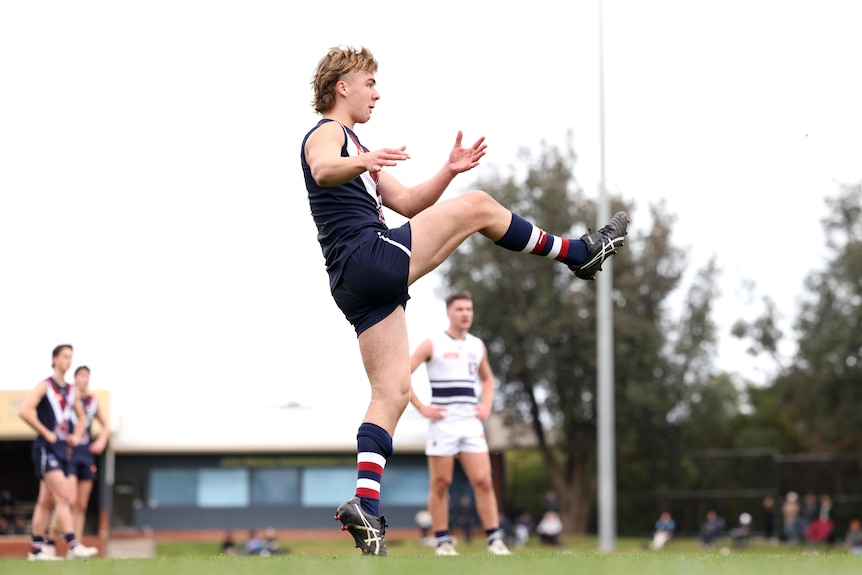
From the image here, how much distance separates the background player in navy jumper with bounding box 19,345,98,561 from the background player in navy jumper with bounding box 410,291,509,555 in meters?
4.30

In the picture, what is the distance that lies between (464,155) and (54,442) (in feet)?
25.6

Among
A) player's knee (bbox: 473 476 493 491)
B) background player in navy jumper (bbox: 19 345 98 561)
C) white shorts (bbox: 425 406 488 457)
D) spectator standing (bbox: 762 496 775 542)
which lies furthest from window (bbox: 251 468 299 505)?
player's knee (bbox: 473 476 493 491)

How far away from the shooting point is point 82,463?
1467cm

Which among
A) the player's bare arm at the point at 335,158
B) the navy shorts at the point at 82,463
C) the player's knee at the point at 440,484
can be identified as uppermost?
the player's bare arm at the point at 335,158

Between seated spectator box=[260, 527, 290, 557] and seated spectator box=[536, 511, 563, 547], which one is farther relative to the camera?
seated spectator box=[536, 511, 563, 547]

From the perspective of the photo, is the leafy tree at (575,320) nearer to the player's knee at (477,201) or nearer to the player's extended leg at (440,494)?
the player's extended leg at (440,494)

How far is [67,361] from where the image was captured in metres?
13.0

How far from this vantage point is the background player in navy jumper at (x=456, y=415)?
10.7 meters

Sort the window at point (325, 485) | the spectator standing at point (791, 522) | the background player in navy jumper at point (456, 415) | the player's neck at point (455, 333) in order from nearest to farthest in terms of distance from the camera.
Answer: the background player in navy jumper at point (456, 415), the player's neck at point (455, 333), the spectator standing at point (791, 522), the window at point (325, 485)

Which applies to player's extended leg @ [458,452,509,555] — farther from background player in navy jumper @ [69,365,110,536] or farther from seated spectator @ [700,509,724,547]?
seated spectator @ [700,509,724,547]

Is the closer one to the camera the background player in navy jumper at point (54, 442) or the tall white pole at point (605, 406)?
the background player in navy jumper at point (54, 442)

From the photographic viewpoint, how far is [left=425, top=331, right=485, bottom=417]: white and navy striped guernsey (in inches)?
441

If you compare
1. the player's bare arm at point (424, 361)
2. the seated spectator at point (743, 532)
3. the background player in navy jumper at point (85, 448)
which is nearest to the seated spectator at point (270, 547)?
the seated spectator at point (743, 532)

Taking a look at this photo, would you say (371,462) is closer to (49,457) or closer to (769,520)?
(49,457)
